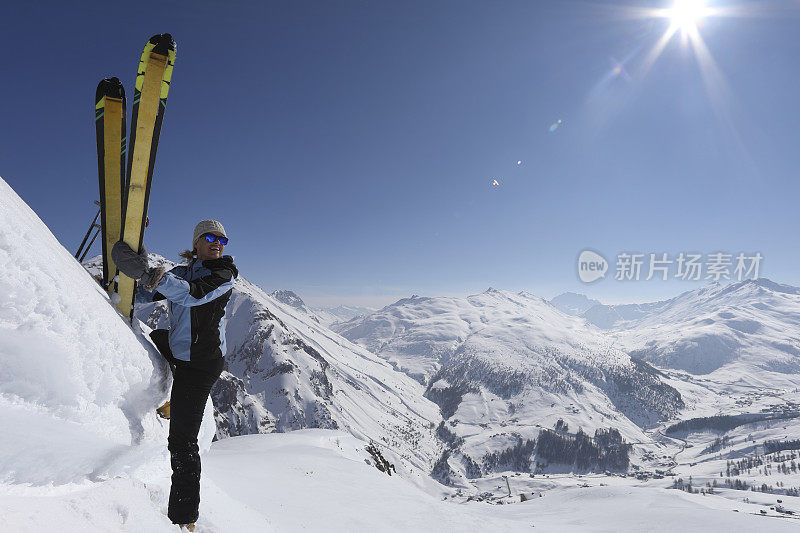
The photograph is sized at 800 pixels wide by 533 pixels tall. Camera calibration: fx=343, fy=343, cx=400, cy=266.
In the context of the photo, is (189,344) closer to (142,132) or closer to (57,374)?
(57,374)

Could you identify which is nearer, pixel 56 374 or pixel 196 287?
pixel 56 374

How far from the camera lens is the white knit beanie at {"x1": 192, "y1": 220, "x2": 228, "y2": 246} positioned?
5.88 meters

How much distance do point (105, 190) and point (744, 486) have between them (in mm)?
269527

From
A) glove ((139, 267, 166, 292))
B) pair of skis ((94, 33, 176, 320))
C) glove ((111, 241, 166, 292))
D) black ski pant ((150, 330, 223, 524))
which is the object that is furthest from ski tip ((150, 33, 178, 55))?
black ski pant ((150, 330, 223, 524))

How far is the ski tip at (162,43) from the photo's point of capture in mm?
6680

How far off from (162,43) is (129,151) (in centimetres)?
223

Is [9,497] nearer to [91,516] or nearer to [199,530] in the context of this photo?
[91,516]

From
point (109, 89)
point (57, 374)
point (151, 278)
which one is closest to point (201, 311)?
point (151, 278)

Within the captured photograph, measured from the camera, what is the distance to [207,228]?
5938mm

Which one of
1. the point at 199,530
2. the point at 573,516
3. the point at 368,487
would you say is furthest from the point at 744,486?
the point at 199,530

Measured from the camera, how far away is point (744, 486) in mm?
173125

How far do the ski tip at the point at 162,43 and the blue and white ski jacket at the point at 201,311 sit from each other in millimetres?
4493

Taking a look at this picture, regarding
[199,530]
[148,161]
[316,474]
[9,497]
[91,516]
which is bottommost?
[316,474]

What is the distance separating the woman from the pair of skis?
6.78ft
